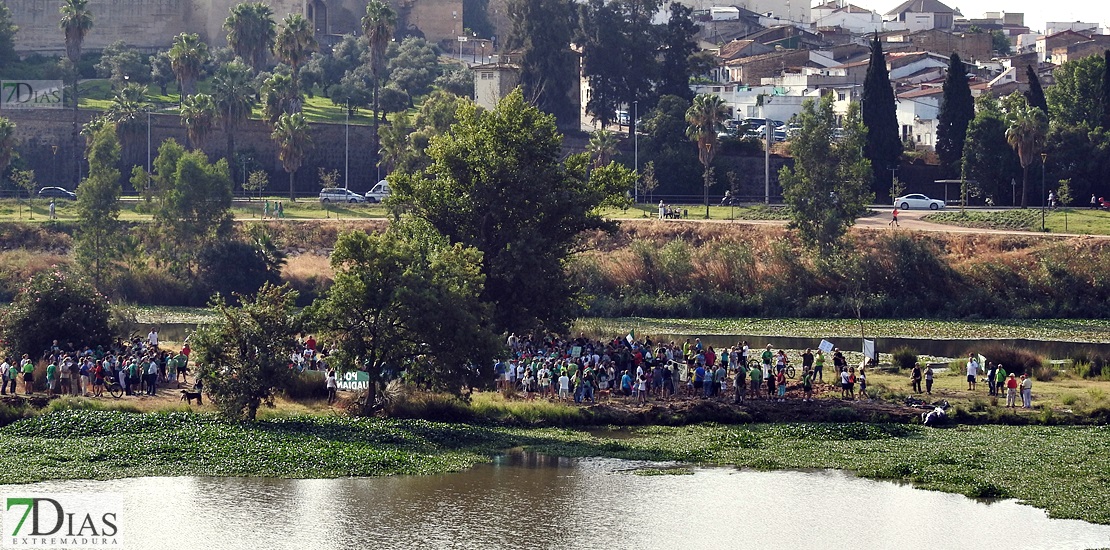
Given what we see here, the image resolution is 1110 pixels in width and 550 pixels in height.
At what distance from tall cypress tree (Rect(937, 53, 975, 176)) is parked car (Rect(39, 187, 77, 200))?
46435 millimetres

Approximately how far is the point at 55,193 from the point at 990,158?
50.0m

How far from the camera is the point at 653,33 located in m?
91.8

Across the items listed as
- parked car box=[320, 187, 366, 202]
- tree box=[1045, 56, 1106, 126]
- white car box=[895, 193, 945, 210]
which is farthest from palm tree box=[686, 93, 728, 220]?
parked car box=[320, 187, 366, 202]

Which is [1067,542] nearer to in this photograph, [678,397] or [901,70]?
[678,397]

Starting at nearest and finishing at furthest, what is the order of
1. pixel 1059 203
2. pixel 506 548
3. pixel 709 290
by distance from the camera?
pixel 506 548 < pixel 709 290 < pixel 1059 203

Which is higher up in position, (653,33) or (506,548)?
(653,33)

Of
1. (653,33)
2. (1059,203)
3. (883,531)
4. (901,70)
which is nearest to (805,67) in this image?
(901,70)

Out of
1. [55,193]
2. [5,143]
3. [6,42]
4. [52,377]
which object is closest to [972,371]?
[52,377]

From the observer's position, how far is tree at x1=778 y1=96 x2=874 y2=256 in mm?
65625

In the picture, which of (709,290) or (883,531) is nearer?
(883,531)

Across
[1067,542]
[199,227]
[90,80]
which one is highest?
[90,80]

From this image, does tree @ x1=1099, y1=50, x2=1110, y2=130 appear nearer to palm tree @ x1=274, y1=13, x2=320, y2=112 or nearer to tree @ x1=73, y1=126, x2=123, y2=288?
palm tree @ x1=274, y1=13, x2=320, y2=112

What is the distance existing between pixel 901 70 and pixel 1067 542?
3305 inches

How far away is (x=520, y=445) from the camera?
35625 millimetres
